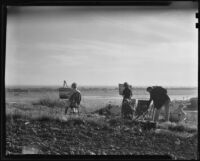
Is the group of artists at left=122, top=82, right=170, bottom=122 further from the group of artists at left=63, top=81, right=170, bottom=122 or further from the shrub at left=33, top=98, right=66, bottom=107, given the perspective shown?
the shrub at left=33, top=98, right=66, bottom=107

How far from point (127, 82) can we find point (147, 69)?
15 cm

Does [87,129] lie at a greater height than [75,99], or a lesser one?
lesser

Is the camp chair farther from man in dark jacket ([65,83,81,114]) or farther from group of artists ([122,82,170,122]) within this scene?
man in dark jacket ([65,83,81,114])

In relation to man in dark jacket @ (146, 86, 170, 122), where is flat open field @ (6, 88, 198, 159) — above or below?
below

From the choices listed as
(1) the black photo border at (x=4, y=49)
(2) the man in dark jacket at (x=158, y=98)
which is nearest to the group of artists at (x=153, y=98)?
(2) the man in dark jacket at (x=158, y=98)

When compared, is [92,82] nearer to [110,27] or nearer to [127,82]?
[127,82]

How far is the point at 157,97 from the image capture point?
185cm

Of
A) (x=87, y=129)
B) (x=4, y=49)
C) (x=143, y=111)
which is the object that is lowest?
(x=87, y=129)

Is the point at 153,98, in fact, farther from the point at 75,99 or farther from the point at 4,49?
the point at 4,49

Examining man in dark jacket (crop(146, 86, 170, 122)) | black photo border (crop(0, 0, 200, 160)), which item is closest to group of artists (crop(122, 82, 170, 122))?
man in dark jacket (crop(146, 86, 170, 122))

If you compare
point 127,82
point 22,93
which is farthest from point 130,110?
point 22,93

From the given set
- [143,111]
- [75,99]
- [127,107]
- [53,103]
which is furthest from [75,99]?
[143,111]

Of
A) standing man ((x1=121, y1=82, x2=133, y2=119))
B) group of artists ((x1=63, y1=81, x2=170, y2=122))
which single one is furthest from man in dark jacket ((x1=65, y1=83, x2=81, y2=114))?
standing man ((x1=121, y1=82, x2=133, y2=119))

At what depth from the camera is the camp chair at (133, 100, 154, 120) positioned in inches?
73.0
